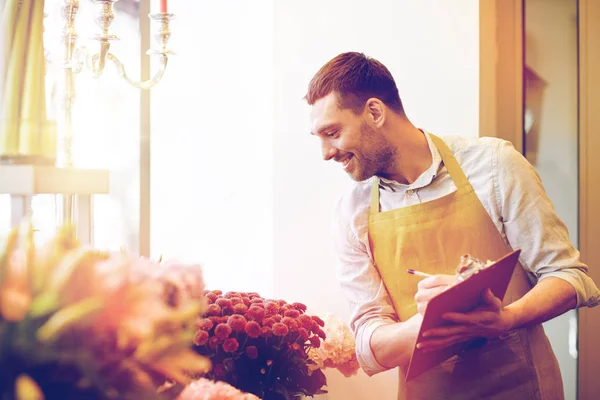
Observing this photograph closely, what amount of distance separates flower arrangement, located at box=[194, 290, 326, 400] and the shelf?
367 mm

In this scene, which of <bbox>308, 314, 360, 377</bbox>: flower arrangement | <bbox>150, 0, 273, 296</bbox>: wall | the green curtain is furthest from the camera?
<bbox>150, 0, 273, 296</bbox>: wall

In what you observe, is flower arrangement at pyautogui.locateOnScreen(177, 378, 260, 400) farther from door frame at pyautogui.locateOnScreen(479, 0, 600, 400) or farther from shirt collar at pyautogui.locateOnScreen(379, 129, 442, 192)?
door frame at pyautogui.locateOnScreen(479, 0, 600, 400)

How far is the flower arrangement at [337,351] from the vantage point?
A: 5.72ft

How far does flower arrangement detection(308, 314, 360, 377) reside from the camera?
1742 mm

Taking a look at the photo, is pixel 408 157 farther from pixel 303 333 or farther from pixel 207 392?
pixel 207 392

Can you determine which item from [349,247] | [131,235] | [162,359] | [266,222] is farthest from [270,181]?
[162,359]

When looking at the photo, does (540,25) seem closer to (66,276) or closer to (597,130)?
(597,130)

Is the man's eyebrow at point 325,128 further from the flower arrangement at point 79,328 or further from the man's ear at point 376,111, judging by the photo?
the flower arrangement at point 79,328

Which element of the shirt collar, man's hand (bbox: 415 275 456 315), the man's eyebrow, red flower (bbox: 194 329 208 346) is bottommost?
red flower (bbox: 194 329 208 346)

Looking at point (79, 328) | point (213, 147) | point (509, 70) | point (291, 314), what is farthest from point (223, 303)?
point (509, 70)

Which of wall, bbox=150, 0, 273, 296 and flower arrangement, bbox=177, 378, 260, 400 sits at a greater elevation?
wall, bbox=150, 0, 273, 296

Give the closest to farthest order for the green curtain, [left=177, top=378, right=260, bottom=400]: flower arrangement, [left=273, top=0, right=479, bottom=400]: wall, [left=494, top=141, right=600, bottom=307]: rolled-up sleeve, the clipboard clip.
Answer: [left=177, top=378, right=260, bottom=400]: flower arrangement → the green curtain → the clipboard clip → [left=494, top=141, right=600, bottom=307]: rolled-up sleeve → [left=273, top=0, right=479, bottom=400]: wall

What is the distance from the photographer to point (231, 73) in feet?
7.91

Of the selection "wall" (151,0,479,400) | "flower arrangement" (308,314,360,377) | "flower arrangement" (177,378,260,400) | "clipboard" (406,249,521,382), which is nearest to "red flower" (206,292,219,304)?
"clipboard" (406,249,521,382)
